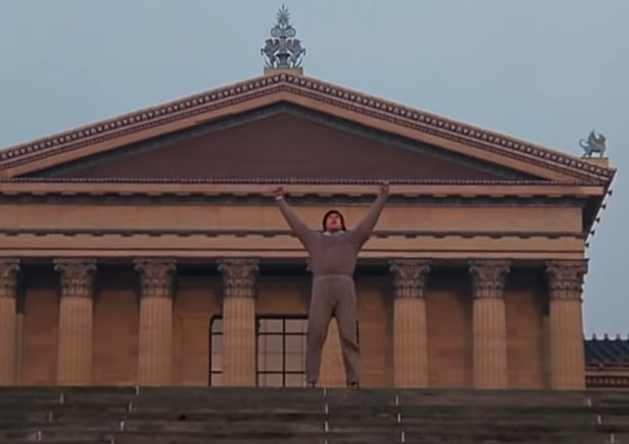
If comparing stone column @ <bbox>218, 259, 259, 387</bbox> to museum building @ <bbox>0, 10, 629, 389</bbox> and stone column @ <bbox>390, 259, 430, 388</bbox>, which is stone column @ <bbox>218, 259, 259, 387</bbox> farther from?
stone column @ <bbox>390, 259, 430, 388</bbox>

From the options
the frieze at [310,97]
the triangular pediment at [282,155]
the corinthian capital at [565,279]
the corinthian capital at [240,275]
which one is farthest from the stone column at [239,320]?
the corinthian capital at [565,279]

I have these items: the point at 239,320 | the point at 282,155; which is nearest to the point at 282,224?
the point at 282,155

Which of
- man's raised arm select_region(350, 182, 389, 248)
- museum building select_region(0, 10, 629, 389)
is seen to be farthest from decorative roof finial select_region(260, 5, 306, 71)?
man's raised arm select_region(350, 182, 389, 248)

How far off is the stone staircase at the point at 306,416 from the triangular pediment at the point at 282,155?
29.7m


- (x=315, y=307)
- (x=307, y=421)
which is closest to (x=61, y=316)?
(x=315, y=307)

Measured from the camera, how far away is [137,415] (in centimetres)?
1877

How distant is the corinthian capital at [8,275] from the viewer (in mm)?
49531

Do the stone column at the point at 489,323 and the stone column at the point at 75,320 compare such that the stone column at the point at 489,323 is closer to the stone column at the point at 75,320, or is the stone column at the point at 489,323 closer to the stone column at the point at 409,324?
the stone column at the point at 409,324

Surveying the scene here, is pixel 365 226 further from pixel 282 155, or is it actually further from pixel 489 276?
pixel 282 155

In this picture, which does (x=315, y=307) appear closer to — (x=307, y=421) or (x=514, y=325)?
(x=307, y=421)

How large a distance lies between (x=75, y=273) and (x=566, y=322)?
14750 mm

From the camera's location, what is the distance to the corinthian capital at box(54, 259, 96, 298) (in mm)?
49438

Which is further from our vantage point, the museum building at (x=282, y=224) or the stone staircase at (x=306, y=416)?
the museum building at (x=282, y=224)

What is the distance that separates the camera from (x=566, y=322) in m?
49.0
